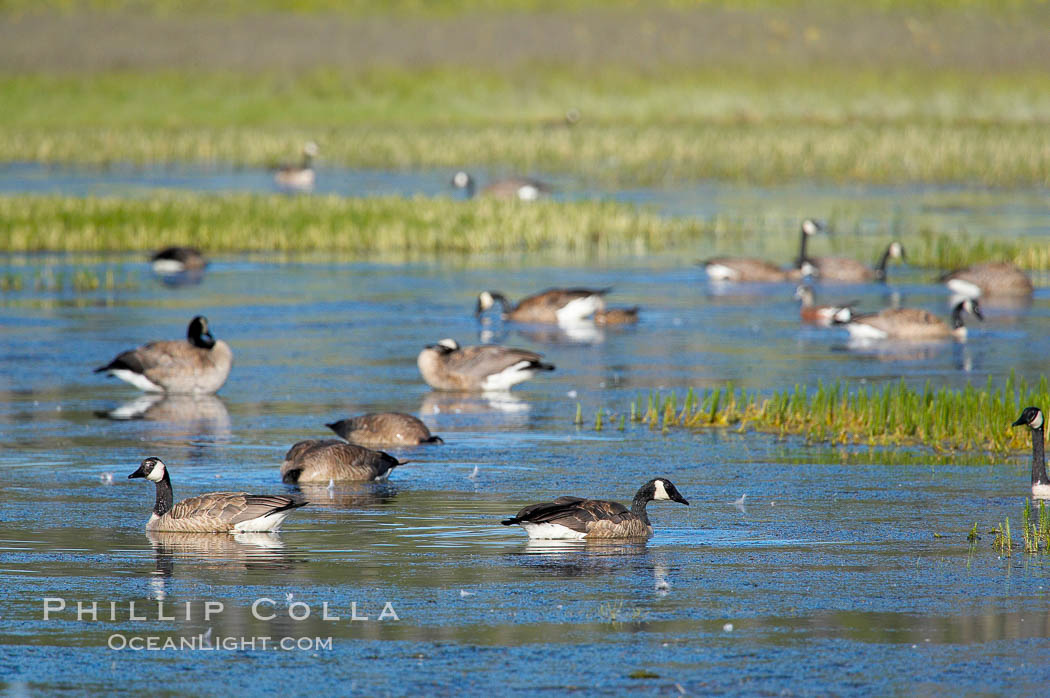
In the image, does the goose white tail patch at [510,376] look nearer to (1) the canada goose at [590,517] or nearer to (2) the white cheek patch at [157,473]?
(1) the canada goose at [590,517]

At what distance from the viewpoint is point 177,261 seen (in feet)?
113

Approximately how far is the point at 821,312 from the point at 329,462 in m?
14.7

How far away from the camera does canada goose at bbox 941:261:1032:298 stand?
29.8 m

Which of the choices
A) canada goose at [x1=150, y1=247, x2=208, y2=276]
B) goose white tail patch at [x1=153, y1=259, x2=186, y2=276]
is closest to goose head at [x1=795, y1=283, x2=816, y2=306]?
canada goose at [x1=150, y1=247, x2=208, y2=276]

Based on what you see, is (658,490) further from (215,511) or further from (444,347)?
(444,347)

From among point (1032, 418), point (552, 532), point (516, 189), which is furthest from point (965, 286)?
point (552, 532)

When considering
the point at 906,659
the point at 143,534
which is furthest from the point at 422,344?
the point at 906,659

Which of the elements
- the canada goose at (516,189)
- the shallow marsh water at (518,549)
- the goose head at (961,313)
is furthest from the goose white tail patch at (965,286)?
the canada goose at (516,189)

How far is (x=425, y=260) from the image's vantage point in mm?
38000

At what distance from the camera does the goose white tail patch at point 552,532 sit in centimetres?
1249

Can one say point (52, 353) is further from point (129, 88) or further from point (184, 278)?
point (129, 88)

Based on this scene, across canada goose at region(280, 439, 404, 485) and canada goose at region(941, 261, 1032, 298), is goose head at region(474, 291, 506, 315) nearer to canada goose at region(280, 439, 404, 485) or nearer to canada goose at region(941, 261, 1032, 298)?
canada goose at region(941, 261, 1032, 298)

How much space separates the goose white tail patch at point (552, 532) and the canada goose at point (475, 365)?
7817 millimetres

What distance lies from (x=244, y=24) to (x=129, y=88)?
23056mm
